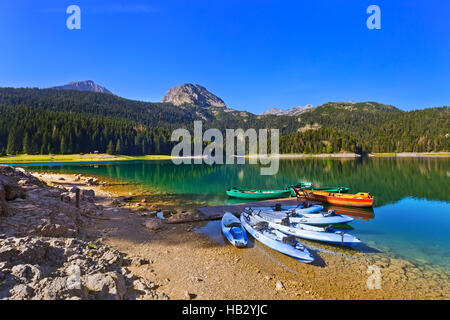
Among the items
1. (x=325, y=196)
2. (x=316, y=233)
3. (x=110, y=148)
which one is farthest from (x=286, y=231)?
(x=110, y=148)

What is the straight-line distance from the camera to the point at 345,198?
2580 cm

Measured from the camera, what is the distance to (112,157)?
127 meters

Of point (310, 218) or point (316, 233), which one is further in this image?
point (310, 218)

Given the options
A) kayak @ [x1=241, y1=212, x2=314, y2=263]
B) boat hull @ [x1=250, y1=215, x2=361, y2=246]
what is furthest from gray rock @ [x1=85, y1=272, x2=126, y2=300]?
boat hull @ [x1=250, y1=215, x2=361, y2=246]

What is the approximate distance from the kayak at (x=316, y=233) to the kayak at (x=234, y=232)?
2.01m

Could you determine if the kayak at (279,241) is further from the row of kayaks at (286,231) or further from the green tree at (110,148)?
the green tree at (110,148)

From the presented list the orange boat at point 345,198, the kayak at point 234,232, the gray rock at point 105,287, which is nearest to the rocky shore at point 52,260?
the gray rock at point 105,287

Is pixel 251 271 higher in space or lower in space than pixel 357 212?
higher

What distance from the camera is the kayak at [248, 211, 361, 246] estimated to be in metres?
13.5

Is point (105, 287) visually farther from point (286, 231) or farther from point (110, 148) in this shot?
point (110, 148)

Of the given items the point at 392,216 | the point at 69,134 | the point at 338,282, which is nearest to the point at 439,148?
the point at 392,216

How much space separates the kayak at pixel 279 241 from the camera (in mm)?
11631

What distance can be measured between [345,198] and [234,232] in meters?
17.4
